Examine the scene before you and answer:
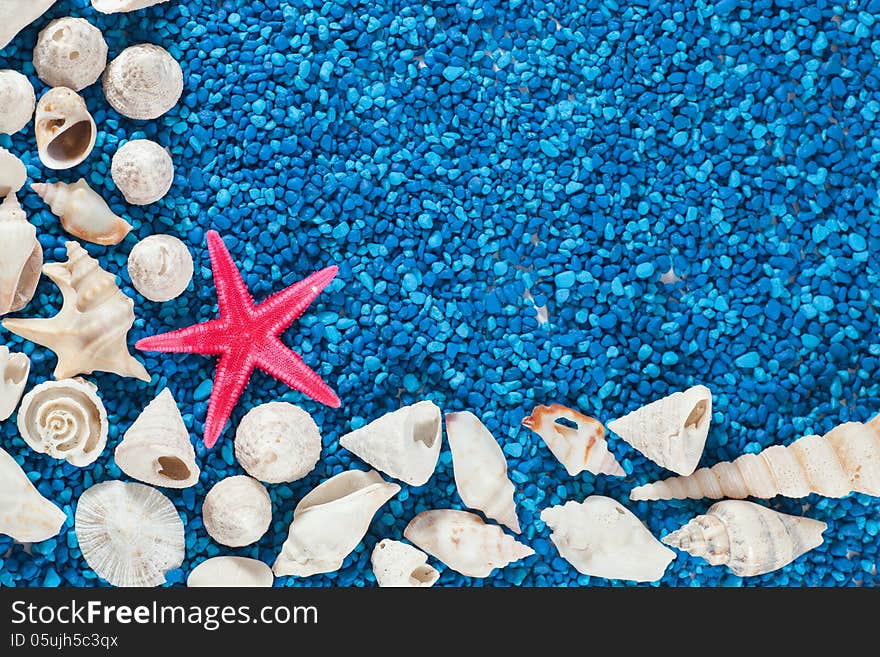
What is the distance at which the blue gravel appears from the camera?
2221mm

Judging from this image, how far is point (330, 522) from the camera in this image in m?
2.10

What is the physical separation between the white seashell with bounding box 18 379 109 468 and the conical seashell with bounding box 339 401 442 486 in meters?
0.52

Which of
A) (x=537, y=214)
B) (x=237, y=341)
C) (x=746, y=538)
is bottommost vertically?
(x=746, y=538)

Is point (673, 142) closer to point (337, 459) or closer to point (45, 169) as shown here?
point (337, 459)

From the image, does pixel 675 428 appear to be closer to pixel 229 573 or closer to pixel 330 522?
pixel 330 522

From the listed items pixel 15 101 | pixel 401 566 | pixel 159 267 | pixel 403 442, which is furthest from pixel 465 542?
pixel 15 101

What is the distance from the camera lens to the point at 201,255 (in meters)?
2.22

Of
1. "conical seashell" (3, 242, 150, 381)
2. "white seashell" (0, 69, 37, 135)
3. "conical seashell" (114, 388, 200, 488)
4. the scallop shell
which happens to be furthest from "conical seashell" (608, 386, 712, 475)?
"white seashell" (0, 69, 37, 135)

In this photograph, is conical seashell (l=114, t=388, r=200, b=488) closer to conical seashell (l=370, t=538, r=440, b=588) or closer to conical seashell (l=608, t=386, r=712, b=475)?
conical seashell (l=370, t=538, r=440, b=588)

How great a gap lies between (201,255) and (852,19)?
61.1 inches

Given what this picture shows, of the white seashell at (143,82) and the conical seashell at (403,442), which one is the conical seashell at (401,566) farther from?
the white seashell at (143,82)

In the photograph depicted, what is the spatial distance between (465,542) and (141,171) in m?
1.04

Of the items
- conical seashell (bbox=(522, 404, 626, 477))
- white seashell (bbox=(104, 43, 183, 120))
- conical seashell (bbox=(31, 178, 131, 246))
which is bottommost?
A: conical seashell (bbox=(522, 404, 626, 477))

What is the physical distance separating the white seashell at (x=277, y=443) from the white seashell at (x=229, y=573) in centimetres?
19
